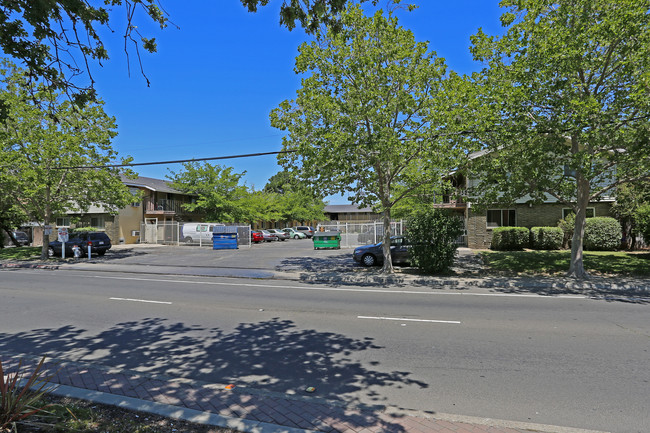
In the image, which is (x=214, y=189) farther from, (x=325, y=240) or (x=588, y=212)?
(x=588, y=212)

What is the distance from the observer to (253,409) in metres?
3.63

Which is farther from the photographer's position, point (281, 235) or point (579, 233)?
point (281, 235)

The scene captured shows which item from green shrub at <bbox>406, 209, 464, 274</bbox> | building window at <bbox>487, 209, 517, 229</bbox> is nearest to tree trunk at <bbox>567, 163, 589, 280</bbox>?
green shrub at <bbox>406, 209, 464, 274</bbox>

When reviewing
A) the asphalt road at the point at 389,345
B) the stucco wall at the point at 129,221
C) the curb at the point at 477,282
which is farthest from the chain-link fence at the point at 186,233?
the asphalt road at the point at 389,345

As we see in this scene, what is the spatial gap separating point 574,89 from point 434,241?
666 cm

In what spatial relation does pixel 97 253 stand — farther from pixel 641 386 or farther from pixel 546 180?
pixel 641 386

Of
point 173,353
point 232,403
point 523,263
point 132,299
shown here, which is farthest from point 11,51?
point 523,263

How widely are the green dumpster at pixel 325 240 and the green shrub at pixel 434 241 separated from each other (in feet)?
41.2

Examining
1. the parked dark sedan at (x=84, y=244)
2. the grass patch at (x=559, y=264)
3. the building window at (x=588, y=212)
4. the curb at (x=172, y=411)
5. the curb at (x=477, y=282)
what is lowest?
the curb at (x=477, y=282)

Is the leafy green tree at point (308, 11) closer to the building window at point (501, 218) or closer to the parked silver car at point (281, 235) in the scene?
the building window at point (501, 218)

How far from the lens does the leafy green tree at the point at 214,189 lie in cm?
3612

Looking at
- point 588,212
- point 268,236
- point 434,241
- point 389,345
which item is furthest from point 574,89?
point 268,236

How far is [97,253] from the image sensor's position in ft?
83.1

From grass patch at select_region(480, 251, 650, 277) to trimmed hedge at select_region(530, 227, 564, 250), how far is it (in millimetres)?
4181
